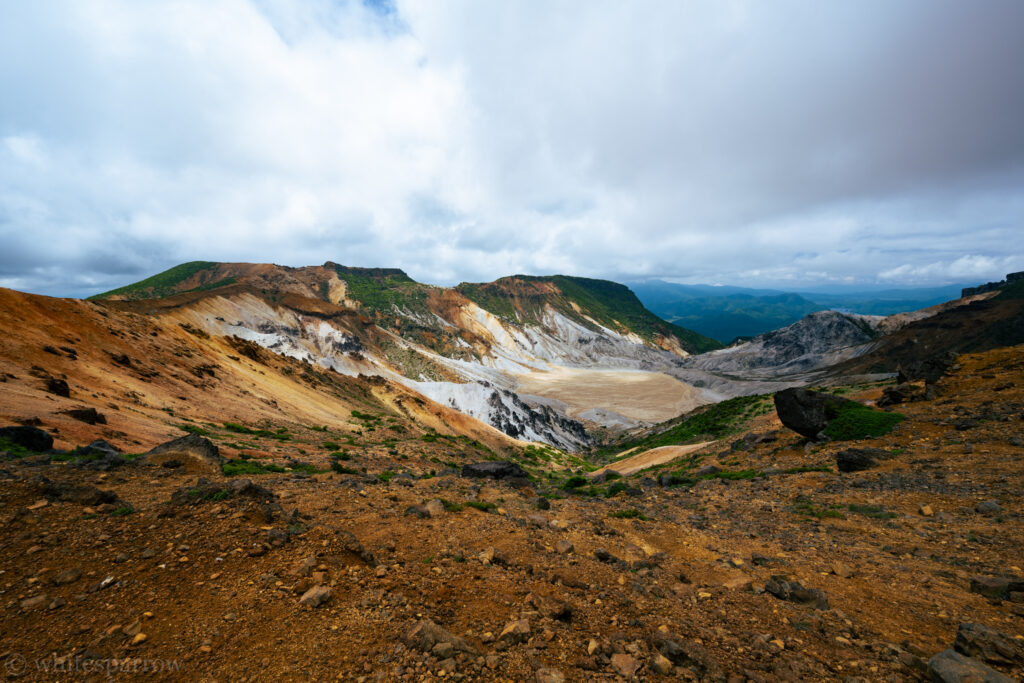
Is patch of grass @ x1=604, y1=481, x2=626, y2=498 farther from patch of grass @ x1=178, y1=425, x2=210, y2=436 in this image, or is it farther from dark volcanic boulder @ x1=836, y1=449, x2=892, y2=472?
patch of grass @ x1=178, y1=425, x2=210, y2=436

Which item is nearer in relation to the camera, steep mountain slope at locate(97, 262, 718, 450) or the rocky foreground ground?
the rocky foreground ground

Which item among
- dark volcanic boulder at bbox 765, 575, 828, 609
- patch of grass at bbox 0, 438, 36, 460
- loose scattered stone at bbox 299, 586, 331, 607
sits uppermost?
patch of grass at bbox 0, 438, 36, 460

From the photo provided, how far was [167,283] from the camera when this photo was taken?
13300cm

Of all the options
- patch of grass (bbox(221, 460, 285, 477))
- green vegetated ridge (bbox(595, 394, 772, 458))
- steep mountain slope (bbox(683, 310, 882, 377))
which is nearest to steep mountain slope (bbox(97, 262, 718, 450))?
green vegetated ridge (bbox(595, 394, 772, 458))

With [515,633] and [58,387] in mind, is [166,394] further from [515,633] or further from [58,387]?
[515,633]

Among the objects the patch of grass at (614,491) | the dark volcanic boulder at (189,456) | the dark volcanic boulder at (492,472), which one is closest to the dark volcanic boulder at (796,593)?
the patch of grass at (614,491)

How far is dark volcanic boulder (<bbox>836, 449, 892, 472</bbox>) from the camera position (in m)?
14.8

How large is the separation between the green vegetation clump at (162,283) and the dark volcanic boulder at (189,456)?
408 feet

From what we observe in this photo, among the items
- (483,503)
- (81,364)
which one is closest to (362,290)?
(81,364)

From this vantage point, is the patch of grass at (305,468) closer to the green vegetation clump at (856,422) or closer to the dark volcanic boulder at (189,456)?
the dark volcanic boulder at (189,456)

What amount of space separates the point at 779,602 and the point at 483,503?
6802 millimetres

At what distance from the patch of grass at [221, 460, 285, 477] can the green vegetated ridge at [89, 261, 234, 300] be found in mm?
119748

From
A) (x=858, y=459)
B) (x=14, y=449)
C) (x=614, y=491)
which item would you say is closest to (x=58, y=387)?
(x=14, y=449)

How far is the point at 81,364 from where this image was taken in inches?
772
